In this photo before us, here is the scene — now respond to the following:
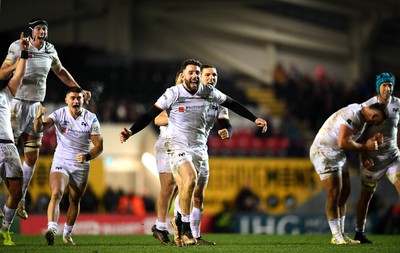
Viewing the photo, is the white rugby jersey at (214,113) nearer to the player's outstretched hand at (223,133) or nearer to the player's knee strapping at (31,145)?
the player's outstretched hand at (223,133)

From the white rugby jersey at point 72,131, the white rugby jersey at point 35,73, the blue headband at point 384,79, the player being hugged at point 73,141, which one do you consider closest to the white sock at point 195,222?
the player being hugged at point 73,141

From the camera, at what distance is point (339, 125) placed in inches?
538

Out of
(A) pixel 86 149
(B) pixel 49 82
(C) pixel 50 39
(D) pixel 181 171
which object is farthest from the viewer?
(C) pixel 50 39

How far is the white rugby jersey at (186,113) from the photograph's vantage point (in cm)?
1259

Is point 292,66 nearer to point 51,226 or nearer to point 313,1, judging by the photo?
point 313,1

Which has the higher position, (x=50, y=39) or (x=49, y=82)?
(x=50, y=39)

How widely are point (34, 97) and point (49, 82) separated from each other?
565 inches

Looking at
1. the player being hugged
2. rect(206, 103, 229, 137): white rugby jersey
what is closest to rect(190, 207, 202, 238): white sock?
rect(206, 103, 229, 137): white rugby jersey

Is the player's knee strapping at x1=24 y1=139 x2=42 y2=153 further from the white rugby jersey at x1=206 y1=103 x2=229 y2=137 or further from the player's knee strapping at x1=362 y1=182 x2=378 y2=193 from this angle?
the player's knee strapping at x1=362 y1=182 x2=378 y2=193

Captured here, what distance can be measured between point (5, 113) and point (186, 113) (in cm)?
253


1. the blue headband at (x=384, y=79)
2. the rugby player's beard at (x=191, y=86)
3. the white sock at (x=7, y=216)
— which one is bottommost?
the white sock at (x=7, y=216)

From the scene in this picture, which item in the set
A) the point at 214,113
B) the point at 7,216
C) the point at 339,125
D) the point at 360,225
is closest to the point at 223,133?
the point at 214,113

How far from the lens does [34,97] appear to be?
549 inches

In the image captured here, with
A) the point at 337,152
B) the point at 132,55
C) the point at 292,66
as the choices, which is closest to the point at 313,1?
the point at 292,66
